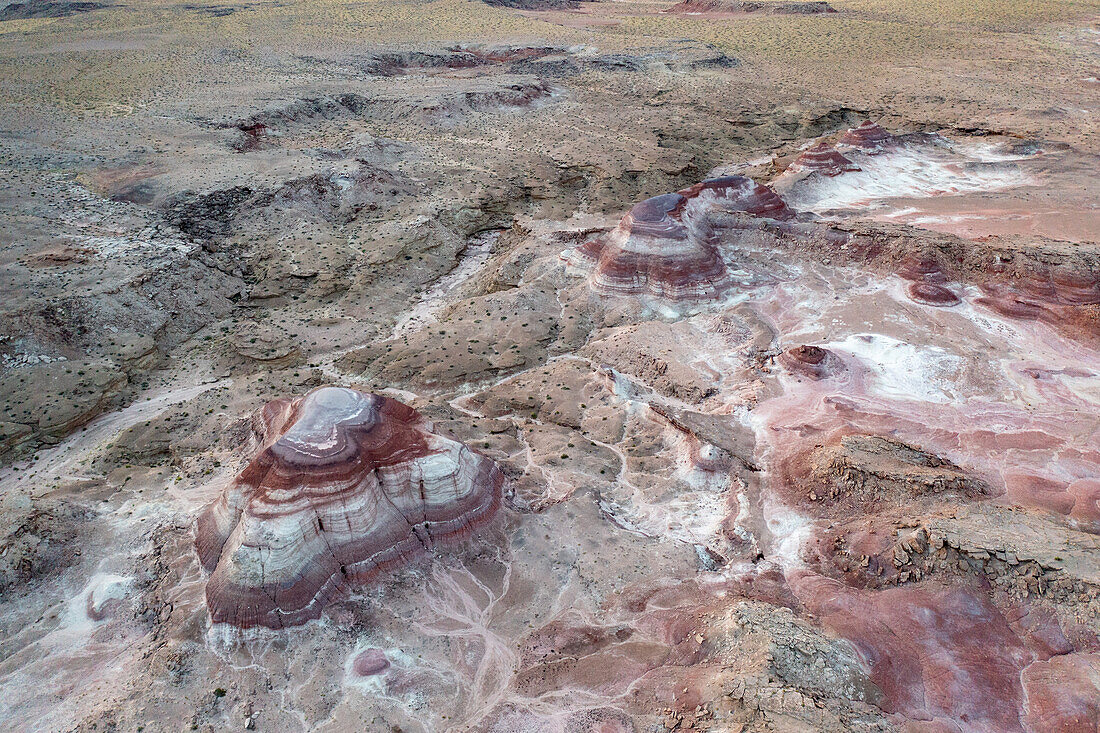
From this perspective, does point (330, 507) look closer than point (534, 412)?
Yes

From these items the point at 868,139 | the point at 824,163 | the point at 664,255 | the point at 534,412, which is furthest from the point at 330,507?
the point at 868,139

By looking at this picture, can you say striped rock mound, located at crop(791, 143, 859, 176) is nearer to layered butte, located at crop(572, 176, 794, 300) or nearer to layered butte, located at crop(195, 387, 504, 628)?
layered butte, located at crop(572, 176, 794, 300)

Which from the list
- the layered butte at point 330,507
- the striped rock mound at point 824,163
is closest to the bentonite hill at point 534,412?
the layered butte at point 330,507

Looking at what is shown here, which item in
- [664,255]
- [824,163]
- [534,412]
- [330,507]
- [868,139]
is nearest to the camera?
[330,507]

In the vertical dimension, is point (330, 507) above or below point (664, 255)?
below

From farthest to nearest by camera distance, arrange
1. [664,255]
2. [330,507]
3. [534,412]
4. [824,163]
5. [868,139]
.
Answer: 1. [868,139]
2. [824,163]
3. [664,255]
4. [534,412]
5. [330,507]

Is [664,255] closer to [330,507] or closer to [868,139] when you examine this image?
[330,507]

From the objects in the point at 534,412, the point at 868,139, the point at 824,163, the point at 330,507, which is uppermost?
the point at 868,139
